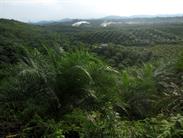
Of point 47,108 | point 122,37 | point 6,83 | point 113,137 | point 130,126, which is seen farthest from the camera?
point 122,37

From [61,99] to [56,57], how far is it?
2.07 ft

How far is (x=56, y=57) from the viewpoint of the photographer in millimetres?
5160

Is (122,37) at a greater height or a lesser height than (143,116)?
lesser

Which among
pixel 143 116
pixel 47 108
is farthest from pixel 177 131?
pixel 47 108

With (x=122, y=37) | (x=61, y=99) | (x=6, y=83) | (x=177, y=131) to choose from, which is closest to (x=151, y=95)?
(x=61, y=99)

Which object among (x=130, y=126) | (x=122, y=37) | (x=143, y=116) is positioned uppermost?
(x=130, y=126)

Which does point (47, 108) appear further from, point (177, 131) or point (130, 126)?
point (177, 131)

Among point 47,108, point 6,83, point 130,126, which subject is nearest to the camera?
point 130,126

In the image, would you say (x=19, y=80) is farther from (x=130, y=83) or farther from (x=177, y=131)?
(x=177, y=131)

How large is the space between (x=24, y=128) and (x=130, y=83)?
5.82ft

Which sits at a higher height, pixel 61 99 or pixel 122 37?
pixel 61 99

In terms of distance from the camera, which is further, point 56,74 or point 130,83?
point 130,83

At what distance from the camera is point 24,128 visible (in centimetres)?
413

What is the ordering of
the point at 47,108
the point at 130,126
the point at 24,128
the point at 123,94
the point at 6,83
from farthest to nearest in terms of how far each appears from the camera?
the point at 123,94
the point at 6,83
the point at 47,108
the point at 24,128
the point at 130,126
